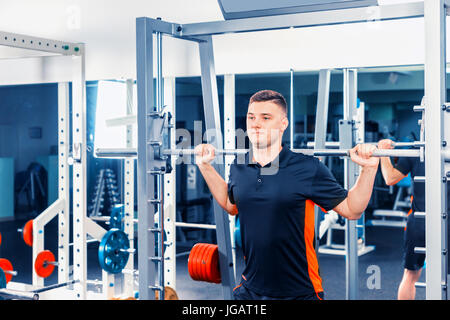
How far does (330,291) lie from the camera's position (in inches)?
201

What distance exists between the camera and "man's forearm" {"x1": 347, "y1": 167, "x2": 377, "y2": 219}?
6.96ft

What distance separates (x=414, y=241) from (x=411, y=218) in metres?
0.14

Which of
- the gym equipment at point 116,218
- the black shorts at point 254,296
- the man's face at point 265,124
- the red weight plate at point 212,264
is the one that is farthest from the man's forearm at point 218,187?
the gym equipment at point 116,218

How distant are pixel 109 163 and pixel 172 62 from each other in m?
3.76

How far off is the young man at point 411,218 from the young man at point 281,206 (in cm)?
123

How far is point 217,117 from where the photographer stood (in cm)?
298

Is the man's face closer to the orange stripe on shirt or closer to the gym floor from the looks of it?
the orange stripe on shirt

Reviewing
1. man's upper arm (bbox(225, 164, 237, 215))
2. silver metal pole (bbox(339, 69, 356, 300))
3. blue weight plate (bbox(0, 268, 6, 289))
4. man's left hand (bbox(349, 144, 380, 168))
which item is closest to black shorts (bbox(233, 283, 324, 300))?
man's upper arm (bbox(225, 164, 237, 215))

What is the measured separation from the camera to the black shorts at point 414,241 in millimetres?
3475

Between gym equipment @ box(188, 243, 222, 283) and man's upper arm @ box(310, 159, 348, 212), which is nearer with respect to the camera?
man's upper arm @ box(310, 159, 348, 212)

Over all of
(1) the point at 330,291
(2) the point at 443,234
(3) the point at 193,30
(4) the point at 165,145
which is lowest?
(1) the point at 330,291
